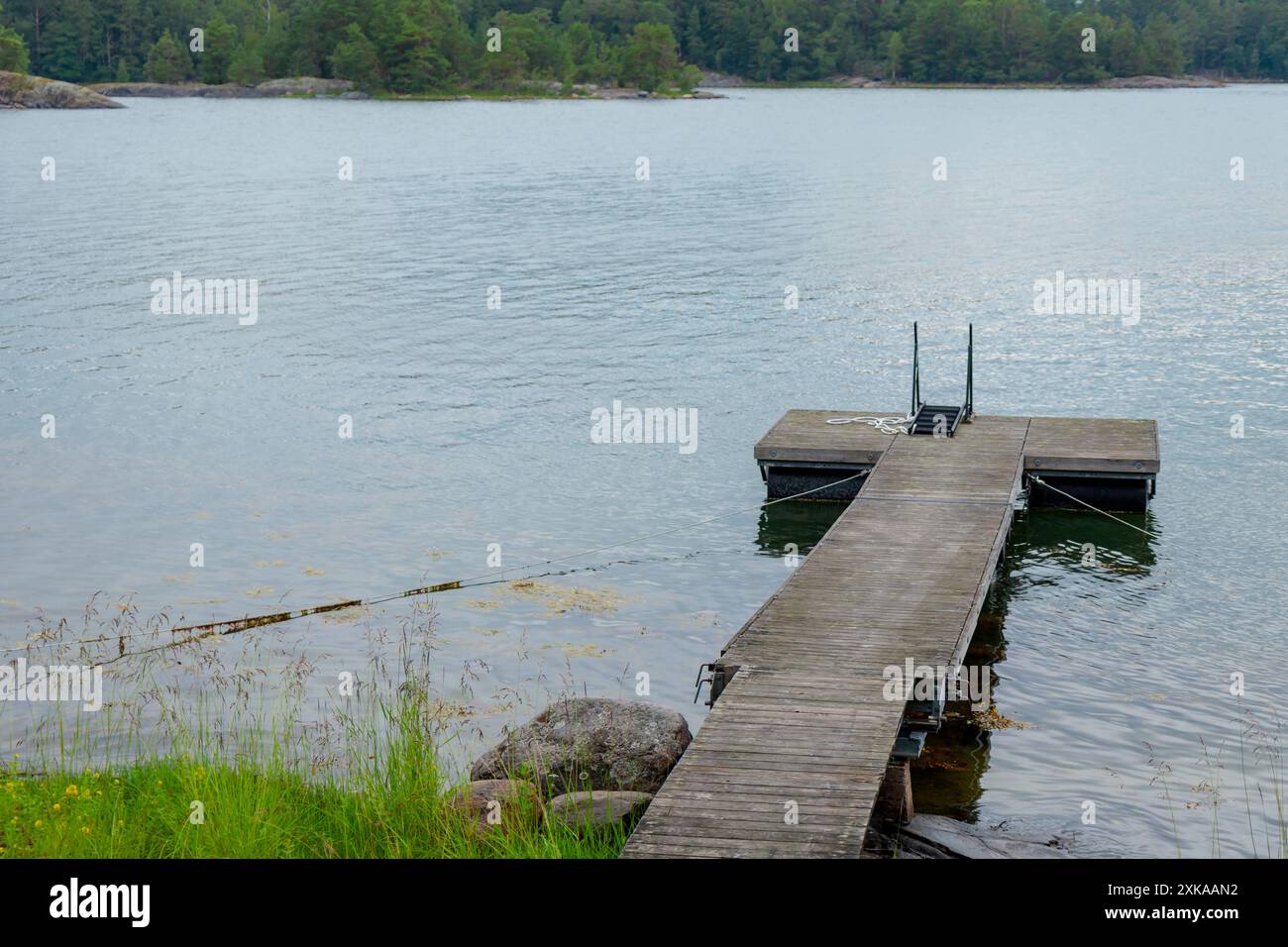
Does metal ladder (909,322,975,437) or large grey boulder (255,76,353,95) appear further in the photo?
large grey boulder (255,76,353,95)

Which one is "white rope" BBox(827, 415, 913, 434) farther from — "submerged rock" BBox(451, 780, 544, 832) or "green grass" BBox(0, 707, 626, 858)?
"green grass" BBox(0, 707, 626, 858)

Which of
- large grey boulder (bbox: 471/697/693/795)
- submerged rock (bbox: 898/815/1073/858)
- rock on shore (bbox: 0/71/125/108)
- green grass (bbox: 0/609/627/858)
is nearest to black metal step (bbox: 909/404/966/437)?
large grey boulder (bbox: 471/697/693/795)

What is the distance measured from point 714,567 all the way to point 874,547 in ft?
11.0

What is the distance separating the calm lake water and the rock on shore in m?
101

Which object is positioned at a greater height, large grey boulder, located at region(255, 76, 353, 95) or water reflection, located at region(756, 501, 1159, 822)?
large grey boulder, located at region(255, 76, 353, 95)

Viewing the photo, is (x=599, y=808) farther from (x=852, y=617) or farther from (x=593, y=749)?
(x=852, y=617)

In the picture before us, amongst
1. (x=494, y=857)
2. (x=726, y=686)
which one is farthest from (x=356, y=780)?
(x=726, y=686)

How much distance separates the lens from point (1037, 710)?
618 inches

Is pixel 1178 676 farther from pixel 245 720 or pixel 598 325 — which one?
pixel 598 325

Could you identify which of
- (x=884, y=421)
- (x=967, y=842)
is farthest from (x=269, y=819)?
(x=884, y=421)

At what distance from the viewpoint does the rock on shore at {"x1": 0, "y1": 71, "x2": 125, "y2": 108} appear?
165 metres

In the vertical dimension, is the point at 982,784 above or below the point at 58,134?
below

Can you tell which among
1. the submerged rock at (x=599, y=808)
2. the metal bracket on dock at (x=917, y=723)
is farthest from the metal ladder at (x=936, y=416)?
the submerged rock at (x=599, y=808)

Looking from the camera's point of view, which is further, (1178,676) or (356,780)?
(1178,676)
